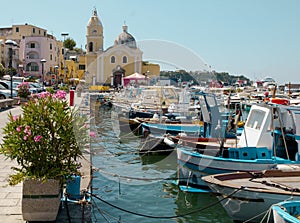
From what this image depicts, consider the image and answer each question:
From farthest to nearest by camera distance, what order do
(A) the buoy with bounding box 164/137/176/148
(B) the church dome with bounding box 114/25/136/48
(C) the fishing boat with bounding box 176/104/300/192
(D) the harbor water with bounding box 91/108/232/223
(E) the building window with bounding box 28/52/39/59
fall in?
(B) the church dome with bounding box 114/25/136/48 → (E) the building window with bounding box 28/52/39/59 → (A) the buoy with bounding box 164/137/176/148 → (C) the fishing boat with bounding box 176/104/300/192 → (D) the harbor water with bounding box 91/108/232/223

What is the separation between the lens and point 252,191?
27.6 feet

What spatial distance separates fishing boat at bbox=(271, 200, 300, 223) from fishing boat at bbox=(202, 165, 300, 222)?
1154 millimetres

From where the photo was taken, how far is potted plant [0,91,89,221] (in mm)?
6430

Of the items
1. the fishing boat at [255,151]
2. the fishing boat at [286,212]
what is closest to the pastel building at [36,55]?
the fishing boat at [255,151]

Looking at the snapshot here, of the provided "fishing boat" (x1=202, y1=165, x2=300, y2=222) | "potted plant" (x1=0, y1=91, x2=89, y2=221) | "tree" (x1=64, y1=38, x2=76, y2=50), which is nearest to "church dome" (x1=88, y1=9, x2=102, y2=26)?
"tree" (x1=64, y1=38, x2=76, y2=50)

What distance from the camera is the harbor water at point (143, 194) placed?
31.3 ft

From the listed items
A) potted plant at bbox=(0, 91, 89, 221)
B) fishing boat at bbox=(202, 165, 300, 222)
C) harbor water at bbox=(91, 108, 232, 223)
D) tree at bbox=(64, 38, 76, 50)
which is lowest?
harbor water at bbox=(91, 108, 232, 223)

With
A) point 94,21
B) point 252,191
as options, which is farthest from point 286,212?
point 94,21

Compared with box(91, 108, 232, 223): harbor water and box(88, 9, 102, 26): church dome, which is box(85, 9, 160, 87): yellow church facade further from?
box(91, 108, 232, 223): harbor water

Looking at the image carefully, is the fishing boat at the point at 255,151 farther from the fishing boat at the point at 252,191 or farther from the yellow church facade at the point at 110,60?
the yellow church facade at the point at 110,60

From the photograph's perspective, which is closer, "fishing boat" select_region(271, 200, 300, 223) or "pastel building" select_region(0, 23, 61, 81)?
"fishing boat" select_region(271, 200, 300, 223)

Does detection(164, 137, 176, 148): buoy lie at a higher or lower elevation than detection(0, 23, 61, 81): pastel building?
lower

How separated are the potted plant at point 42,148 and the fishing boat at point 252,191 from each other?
11.6 ft

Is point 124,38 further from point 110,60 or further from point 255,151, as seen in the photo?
point 255,151
